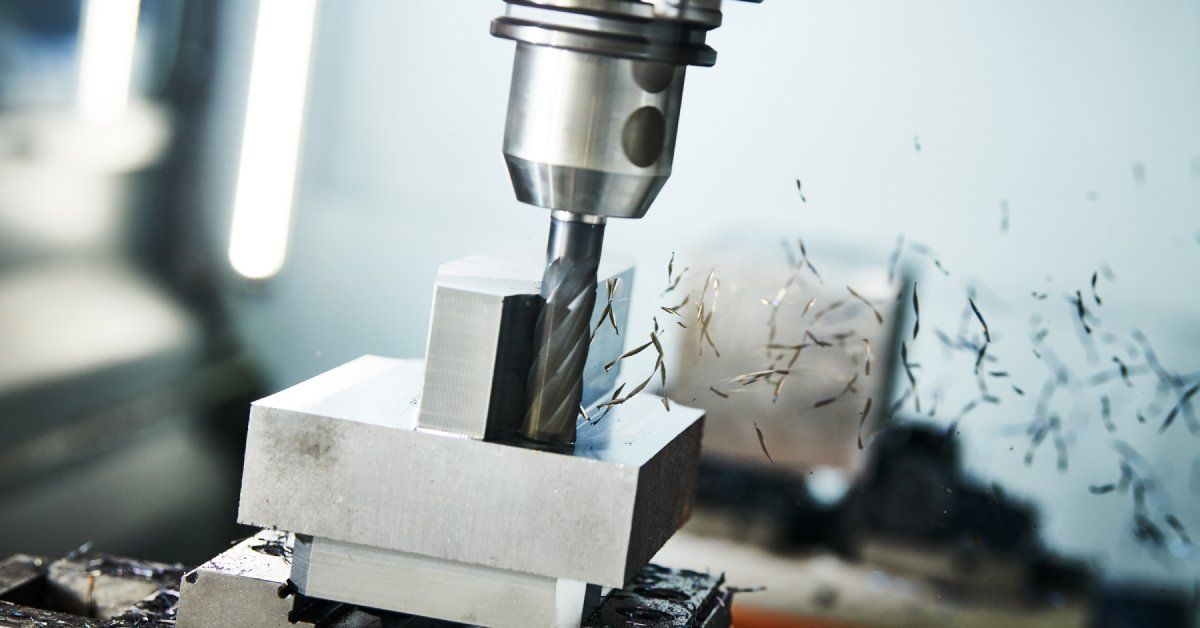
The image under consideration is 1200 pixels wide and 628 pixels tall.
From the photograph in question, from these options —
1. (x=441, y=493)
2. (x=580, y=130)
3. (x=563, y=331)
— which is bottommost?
(x=441, y=493)

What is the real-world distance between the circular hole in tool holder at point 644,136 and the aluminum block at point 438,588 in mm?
289

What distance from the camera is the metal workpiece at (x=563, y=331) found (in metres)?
0.84

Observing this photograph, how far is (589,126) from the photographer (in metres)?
0.82

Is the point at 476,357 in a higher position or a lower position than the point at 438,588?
higher

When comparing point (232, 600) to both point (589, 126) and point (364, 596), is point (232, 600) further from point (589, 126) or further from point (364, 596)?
point (589, 126)

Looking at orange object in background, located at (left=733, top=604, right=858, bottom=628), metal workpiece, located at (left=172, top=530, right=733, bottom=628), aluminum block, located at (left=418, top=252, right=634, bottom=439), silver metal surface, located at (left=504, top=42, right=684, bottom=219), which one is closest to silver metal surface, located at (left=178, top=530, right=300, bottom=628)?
metal workpiece, located at (left=172, top=530, right=733, bottom=628)

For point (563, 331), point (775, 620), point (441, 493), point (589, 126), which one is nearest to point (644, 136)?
point (589, 126)

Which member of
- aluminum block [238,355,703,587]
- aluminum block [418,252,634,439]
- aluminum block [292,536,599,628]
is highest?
aluminum block [418,252,634,439]

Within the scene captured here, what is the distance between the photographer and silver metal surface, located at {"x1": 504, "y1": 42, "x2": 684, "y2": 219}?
82 cm

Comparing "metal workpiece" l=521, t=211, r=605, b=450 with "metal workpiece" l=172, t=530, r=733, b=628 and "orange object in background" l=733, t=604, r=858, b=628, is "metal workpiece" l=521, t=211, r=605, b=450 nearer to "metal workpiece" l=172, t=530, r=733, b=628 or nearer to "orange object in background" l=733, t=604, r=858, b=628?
"metal workpiece" l=172, t=530, r=733, b=628

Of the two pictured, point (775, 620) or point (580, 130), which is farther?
point (775, 620)

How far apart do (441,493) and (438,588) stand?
71 mm

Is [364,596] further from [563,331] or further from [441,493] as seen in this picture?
[563,331]

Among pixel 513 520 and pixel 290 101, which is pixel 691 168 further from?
pixel 513 520
